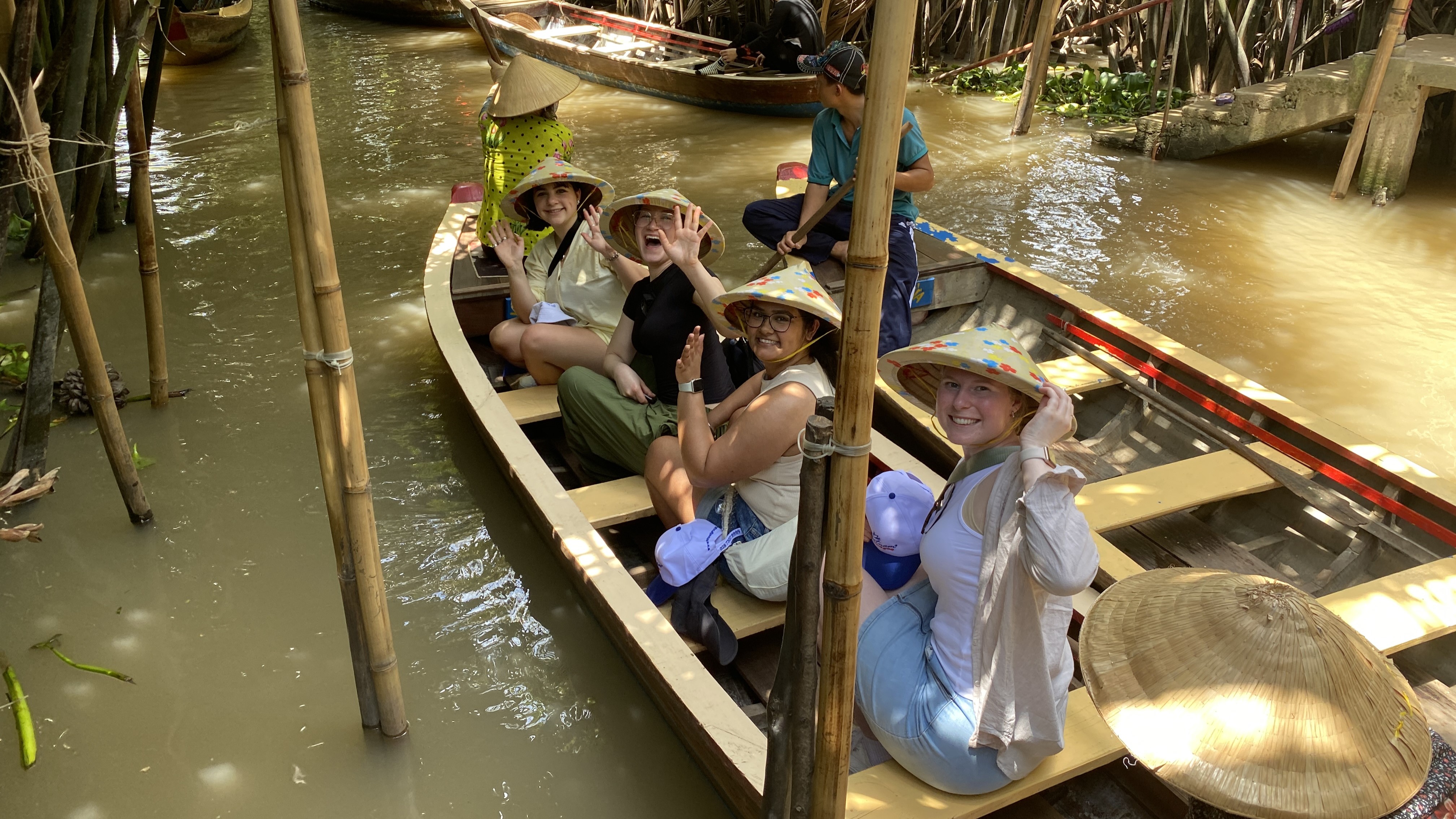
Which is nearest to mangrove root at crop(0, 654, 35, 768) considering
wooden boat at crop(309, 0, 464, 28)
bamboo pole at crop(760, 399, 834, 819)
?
bamboo pole at crop(760, 399, 834, 819)

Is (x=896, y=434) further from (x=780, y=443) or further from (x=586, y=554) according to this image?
(x=586, y=554)

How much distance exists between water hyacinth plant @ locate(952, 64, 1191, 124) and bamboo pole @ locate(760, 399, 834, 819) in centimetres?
713

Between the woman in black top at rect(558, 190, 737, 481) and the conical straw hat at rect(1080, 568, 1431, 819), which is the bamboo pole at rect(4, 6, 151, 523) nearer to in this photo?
the woman in black top at rect(558, 190, 737, 481)

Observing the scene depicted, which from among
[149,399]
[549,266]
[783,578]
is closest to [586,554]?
[783,578]

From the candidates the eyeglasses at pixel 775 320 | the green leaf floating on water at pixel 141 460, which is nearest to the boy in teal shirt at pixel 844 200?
the eyeglasses at pixel 775 320

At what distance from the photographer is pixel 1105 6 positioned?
8641 mm

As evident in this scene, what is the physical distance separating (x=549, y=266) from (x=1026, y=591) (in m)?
2.54

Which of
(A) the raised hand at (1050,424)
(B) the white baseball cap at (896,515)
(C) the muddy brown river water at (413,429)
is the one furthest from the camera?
(C) the muddy brown river water at (413,429)

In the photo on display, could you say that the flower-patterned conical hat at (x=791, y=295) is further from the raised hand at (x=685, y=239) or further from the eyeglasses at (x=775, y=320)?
the raised hand at (x=685, y=239)

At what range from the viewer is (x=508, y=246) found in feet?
12.4

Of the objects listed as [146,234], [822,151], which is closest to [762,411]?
[822,151]

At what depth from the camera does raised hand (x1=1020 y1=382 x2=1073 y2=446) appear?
174 centimetres

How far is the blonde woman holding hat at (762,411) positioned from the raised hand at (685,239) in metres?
0.21

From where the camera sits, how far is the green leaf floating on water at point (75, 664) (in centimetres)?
291
